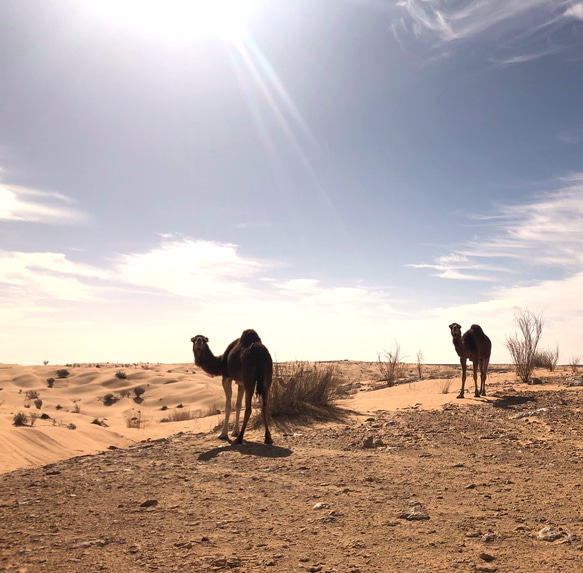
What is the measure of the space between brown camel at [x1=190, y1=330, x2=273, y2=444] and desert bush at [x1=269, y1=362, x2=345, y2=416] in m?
2.22

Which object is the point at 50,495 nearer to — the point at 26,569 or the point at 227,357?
the point at 26,569

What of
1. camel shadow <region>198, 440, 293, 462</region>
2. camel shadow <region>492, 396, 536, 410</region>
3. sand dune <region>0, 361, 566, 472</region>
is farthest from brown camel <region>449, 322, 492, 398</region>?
camel shadow <region>198, 440, 293, 462</region>

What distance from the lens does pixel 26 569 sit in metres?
3.65

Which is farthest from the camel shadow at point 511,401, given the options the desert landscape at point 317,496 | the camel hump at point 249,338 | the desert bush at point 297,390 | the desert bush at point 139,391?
the desert bush at point 139,391

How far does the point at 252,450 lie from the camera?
28.7ft

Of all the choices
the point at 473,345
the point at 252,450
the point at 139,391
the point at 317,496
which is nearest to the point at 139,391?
the point at 139,391

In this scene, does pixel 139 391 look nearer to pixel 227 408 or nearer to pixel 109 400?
pixel 109 400

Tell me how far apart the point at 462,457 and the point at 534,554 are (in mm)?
4034

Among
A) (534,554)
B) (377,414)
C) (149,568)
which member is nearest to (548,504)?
(534,554)

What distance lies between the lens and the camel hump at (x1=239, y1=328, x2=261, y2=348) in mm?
9703

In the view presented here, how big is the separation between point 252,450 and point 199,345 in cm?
280

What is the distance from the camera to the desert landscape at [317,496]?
12.9 ft

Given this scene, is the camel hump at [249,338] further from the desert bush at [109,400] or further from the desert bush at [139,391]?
the desert bush at [139,391]

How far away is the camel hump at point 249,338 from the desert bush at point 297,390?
3041 millimetres
